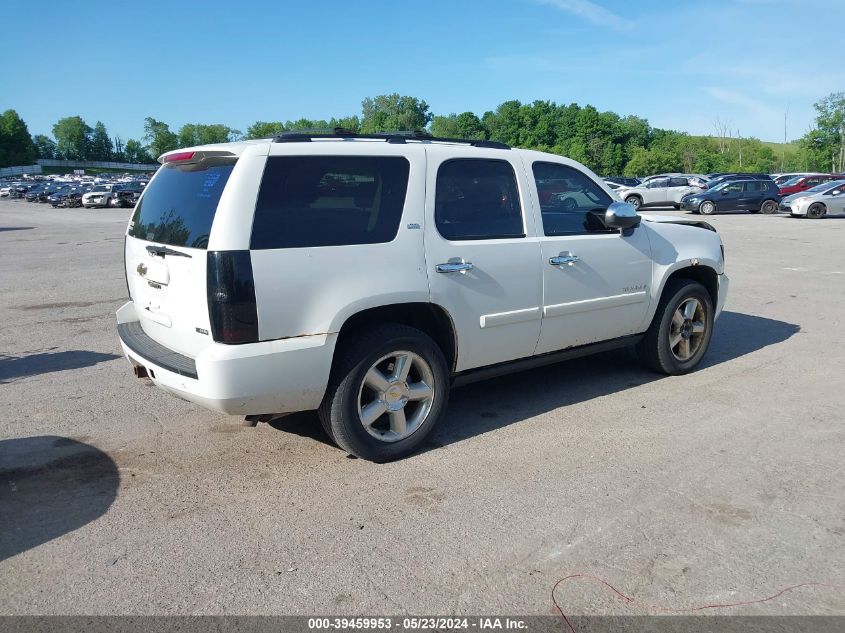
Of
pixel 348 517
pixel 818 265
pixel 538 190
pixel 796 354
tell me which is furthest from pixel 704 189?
pixel 348 517

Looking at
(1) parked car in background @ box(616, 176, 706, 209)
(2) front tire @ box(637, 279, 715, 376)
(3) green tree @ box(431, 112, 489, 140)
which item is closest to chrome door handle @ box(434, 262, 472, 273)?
(2) front tire @ box(637, 279, 715, 376)

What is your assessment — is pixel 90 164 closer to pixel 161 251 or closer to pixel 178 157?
pixel 178 157

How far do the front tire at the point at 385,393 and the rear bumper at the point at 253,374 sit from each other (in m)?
0.15

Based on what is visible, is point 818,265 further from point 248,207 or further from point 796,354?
point 248,207

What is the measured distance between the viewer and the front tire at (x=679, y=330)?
5766mm

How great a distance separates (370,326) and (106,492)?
1.73 meters

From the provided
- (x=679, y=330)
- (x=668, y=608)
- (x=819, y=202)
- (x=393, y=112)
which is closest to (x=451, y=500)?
(x=668, y=608)

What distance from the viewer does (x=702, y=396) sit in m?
5.41

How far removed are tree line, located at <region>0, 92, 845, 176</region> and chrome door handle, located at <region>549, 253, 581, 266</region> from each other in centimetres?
4134

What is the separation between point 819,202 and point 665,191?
24.8ft

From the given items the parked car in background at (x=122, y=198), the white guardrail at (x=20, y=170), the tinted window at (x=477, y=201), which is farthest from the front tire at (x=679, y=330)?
the white guardrail at (x=20, y=170)

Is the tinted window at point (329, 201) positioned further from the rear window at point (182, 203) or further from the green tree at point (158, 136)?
the green tree at point (158, 136)

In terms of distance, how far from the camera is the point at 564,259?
4934 mm

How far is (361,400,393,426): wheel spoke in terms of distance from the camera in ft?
13.5
